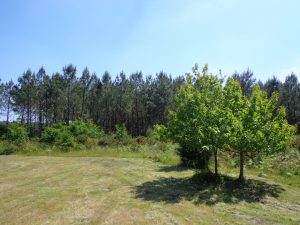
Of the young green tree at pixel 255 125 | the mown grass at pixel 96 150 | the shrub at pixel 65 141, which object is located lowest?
the mown grass at pixel 96 150

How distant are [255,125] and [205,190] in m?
3.27

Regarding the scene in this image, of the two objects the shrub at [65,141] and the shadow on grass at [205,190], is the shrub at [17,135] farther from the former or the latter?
the shadow on grass at [205,190]

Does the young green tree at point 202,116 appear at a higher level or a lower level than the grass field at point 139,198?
higher

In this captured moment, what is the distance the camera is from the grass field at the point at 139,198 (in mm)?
8500

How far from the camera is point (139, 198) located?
10.4 m

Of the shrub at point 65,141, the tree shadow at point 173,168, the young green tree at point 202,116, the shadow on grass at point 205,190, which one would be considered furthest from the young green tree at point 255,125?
the shrub at point 65,141

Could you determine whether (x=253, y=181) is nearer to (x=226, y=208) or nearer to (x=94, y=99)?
(x=226, y=208)

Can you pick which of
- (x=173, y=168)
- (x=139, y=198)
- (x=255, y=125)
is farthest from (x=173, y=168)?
(x=139, y=198)

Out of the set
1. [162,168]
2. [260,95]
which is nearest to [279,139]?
[260,95]

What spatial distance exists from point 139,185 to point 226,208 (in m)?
4.28

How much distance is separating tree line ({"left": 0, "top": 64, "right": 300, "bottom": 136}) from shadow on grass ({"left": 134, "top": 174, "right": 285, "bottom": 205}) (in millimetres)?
46101

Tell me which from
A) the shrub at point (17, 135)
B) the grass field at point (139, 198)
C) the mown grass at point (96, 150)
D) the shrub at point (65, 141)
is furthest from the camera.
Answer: the shrub at point (17, 135)

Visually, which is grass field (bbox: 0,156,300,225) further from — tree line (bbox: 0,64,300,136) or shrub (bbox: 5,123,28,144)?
tree line (bbox: 0,64,300,136)

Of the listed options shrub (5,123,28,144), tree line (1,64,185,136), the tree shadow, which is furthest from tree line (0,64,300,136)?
the tree shadow
